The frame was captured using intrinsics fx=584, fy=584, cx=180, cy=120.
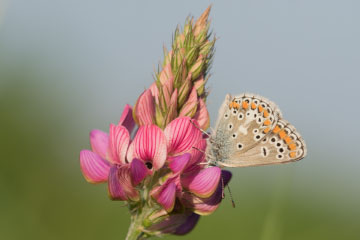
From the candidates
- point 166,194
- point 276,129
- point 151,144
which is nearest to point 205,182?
point 166,194

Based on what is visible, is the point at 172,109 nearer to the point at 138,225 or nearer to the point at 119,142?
the point at 119,142

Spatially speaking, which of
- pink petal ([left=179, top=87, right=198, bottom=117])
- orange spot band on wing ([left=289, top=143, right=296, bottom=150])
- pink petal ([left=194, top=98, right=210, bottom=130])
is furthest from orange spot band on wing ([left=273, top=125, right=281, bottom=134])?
pink petal ([left=179, top=87, right=198, bottom=117])

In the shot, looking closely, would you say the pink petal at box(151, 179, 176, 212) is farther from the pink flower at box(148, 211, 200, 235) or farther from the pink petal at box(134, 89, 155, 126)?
the pink petal at box(134, 89, 155, 126)

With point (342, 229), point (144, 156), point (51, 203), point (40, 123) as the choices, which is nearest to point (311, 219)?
point (342, 229)

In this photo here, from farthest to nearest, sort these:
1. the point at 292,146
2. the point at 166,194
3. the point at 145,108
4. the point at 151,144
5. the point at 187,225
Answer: the point at 187,225
the point at 292,146
the point at 145,108
the point at 151,144
the point at 166,194

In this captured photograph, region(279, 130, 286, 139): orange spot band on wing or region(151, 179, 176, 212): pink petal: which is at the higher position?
region(279, 130, 286, 139): orange spot band on wing

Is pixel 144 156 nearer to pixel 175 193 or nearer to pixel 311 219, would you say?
pixel 175 193
